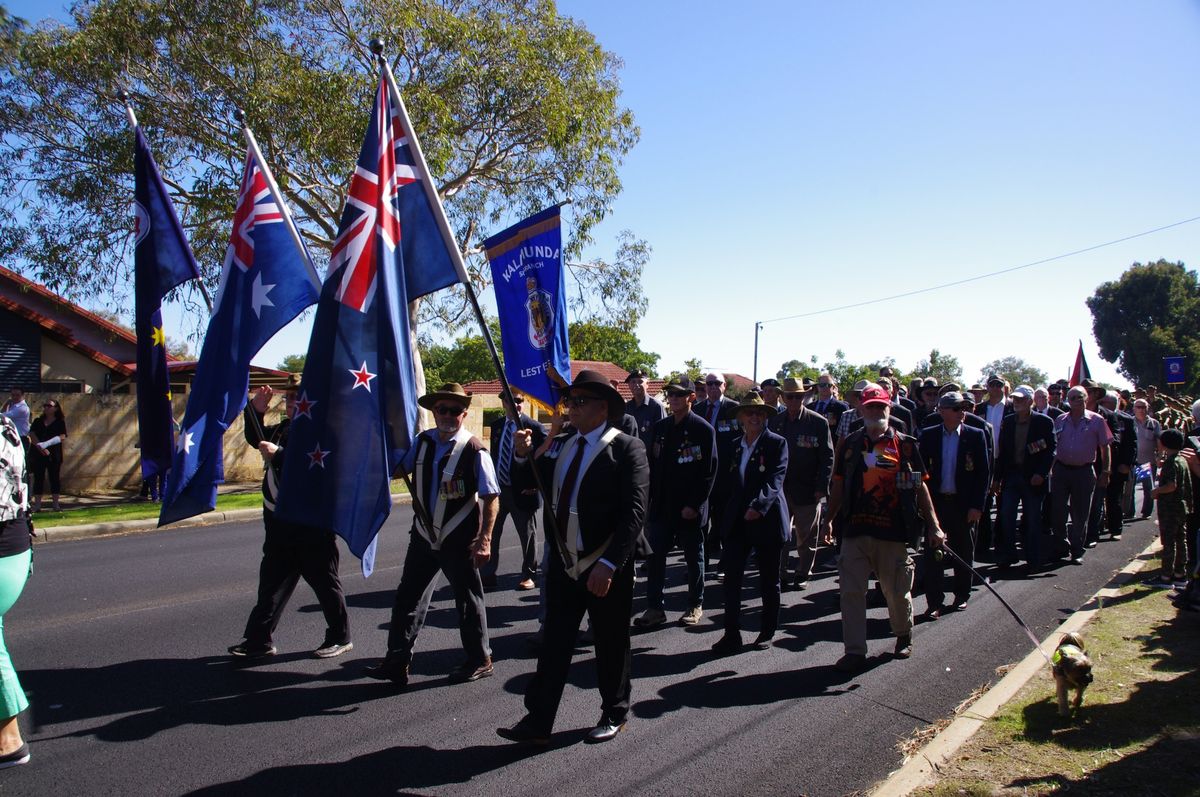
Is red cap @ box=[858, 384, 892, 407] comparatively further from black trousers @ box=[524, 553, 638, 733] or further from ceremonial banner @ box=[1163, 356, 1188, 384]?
ceremonial banner @ box=[1163, 356, 1188, 384]

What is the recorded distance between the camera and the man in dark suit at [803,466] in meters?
8.10

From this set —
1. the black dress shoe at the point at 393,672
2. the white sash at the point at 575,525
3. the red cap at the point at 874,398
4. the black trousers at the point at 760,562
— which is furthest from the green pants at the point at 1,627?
the red cap at the point at 874,398

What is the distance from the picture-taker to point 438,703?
16.6ft

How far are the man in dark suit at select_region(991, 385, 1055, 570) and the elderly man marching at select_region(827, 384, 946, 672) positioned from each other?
3898mm

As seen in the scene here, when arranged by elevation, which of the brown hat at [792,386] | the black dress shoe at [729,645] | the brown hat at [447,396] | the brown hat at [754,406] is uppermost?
the brown hat at [792,386]

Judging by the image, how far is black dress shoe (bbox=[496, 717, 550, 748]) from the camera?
169 inches

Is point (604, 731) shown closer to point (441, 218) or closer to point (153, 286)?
point (441, 218)

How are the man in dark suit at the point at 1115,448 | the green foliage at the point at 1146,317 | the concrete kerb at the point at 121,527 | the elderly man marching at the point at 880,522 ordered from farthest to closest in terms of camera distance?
the green foliage at the point at 1146,317
the concrete kerb at the point at 121,527
the man in dark suit at the point at 1115,448
the elderly man marching at the point at 880,522

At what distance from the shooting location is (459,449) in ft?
18.1

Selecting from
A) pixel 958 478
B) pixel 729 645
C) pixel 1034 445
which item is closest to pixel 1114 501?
pixel 1034 445

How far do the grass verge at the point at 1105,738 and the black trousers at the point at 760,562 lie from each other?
72.2 inches

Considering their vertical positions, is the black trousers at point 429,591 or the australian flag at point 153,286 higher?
the australian flag at point 153,286

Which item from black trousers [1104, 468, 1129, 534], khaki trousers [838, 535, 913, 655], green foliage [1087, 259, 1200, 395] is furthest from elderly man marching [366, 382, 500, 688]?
green foliage [1087, 259, 1200, 395]

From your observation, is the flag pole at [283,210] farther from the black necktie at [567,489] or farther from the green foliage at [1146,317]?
the green foliage at [1146,317]
